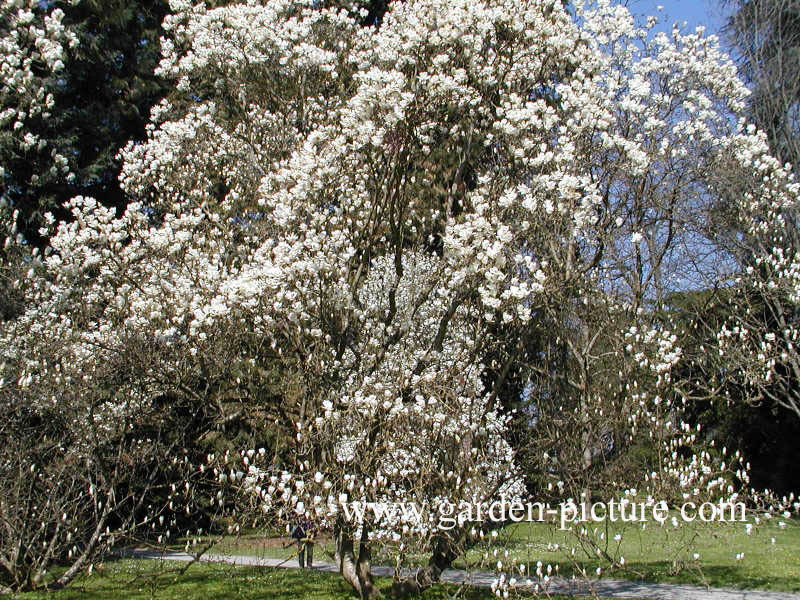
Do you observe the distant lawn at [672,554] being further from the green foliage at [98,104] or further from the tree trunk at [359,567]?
the green foliage at [98,104]

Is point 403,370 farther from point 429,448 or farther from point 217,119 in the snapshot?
point 217,119

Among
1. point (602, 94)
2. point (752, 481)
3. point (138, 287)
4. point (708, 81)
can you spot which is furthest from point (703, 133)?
point (752, 481)

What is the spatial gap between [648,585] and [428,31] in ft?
24.9

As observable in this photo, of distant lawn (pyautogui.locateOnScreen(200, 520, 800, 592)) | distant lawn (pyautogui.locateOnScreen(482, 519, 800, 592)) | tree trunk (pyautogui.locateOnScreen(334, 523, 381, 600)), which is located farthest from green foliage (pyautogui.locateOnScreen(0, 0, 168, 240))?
distant lawn (pyautogui.locateOnScreen(482, 519, 800, 592))

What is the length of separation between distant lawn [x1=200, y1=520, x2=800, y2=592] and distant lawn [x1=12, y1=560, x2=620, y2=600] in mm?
505

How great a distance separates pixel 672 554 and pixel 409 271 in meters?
5.19

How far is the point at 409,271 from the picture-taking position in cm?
901

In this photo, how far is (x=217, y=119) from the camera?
1004cm

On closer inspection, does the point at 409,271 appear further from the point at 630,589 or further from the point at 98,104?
the point at 98,104

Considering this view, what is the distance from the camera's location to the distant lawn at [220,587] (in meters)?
8.02

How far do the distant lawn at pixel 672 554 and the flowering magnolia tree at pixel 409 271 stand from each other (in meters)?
0.65

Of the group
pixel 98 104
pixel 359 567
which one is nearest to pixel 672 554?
pixel 359 567

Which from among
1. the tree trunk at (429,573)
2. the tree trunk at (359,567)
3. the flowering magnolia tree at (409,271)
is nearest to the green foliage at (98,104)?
the flowering magnolia tree at (409,271)

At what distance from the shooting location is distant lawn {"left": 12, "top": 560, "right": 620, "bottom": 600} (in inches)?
316
